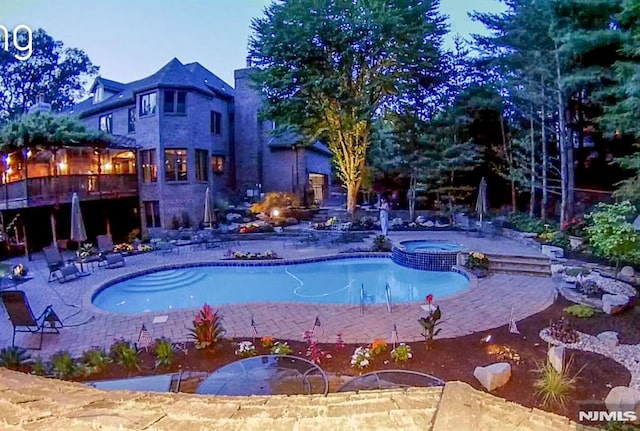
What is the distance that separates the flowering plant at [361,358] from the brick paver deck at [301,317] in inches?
22.3

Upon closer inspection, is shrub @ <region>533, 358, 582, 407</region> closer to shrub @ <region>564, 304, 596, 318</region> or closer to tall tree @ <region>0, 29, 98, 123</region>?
shrub @ <region>564, 304, 596, 318</region>

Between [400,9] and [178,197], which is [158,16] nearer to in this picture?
[178,197]

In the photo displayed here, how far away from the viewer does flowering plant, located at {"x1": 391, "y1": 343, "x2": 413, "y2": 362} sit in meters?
5.52

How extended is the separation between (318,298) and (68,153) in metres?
14.4

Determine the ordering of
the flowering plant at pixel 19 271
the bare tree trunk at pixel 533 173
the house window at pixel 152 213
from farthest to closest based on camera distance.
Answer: the house window at pixel 152 213
the bare tree trunk at pixel 533 173
the flowering plant at pixel 19 271

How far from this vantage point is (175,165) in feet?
63.5

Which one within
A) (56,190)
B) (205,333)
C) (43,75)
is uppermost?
(43,75)

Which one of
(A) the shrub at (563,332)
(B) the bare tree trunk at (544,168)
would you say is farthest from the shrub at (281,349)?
(B) the bare tree trunk at (544,168)

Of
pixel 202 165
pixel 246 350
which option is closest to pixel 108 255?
pixel 202 165

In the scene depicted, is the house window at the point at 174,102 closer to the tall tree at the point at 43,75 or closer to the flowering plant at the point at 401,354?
the tall tree at the point at 43,75

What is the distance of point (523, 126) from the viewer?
1747cm

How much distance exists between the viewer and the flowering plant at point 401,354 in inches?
217

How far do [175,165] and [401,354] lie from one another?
54.2 feet

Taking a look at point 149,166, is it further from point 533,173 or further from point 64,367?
point 533,173
